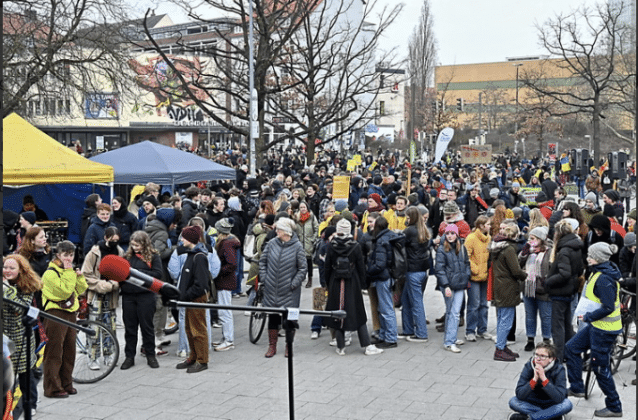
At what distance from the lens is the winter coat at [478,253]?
10.2m

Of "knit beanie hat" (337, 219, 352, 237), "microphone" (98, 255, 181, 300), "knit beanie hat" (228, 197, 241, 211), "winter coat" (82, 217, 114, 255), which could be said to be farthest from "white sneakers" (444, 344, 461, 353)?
"microphone" (98, 255, 181, 300)

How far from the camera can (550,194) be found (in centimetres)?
2055

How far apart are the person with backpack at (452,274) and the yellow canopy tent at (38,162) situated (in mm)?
7247

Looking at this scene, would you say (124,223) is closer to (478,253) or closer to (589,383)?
(478,253)

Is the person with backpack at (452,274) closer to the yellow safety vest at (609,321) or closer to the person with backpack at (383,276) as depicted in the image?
the person with backpack at (383,276)

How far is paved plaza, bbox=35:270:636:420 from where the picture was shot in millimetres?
7793

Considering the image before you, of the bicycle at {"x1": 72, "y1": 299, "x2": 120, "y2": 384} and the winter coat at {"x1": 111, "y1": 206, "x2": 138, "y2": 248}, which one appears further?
the winter coat at {"x1": 111, "y1": 206, "x2": 138, "y2": 248}

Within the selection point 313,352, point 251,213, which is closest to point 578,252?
point 313,352

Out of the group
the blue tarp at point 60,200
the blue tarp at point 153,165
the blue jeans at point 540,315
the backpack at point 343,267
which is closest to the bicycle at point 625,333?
the blue jeans at point 540,315

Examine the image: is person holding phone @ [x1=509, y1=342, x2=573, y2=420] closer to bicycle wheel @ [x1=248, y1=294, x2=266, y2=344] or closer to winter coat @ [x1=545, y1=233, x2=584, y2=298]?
winter coat @ [x1=545, y1=233, x2=584, y2=298]

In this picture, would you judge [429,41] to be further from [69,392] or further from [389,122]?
[389,122]

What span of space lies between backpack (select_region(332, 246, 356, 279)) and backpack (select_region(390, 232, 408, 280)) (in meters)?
0.64

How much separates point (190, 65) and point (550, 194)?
11746 millimetres

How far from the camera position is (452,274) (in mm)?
9961
